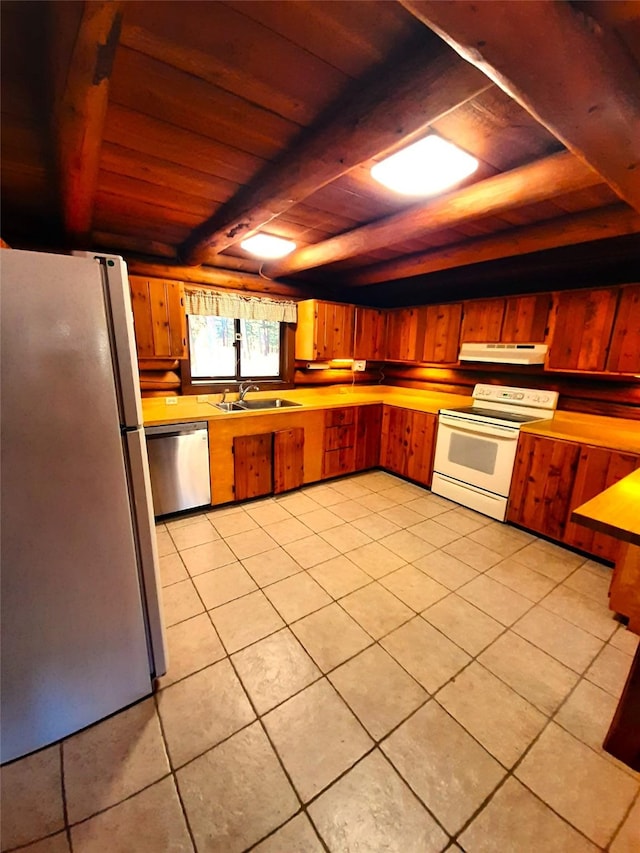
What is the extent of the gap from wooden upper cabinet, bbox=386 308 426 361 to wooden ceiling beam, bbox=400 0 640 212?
9.19 ft

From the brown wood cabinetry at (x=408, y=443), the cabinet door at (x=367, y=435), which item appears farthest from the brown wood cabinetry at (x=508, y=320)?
the cabinet door at (x=367, y=435)

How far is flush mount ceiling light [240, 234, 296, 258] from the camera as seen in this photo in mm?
2666

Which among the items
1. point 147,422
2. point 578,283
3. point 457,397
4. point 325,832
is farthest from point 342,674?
point 578,283

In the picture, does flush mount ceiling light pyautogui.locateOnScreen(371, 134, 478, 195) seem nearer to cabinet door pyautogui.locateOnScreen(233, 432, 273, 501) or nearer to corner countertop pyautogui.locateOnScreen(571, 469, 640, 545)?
corner countertop pyautogui.locateOnScreen(571, 469, 640, 545)

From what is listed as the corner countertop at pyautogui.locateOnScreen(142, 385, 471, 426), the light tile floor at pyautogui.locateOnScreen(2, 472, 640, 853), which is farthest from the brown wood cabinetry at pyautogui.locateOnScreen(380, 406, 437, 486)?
the light tile floor at pyautogui.locateOnScreen(2, 472, 640, 853)

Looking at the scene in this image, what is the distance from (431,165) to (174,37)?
3.64ft

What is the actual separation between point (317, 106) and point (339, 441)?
298 cm

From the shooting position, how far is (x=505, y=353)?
126 inches

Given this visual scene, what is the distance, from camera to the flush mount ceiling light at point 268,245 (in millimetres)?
2666

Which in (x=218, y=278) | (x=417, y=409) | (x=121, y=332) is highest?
(x=218, y=278)

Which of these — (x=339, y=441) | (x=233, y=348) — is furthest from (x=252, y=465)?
(x=233, y=348)

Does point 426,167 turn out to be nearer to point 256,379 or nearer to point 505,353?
point 505,353

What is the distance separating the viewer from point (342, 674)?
5.40ft

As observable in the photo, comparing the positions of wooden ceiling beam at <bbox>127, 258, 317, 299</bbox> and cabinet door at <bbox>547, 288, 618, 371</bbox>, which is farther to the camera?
wooden ceiling beam at <bbox>127, 258, 317, 299</bbox>
